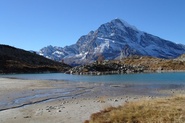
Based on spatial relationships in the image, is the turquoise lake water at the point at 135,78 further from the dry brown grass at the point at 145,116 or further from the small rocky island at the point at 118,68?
the dry brown grass at the point at 145,116

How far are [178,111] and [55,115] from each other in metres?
10.00

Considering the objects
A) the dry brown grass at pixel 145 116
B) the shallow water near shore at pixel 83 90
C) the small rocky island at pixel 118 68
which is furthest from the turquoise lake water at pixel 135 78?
the dry brown grass at pixel 145 116

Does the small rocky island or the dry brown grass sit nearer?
the dry brown grass

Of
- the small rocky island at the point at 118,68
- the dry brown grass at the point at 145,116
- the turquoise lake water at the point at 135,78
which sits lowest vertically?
the dry brown grass at the point at 145,116

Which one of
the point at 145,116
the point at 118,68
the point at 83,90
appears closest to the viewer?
the point at 145,116

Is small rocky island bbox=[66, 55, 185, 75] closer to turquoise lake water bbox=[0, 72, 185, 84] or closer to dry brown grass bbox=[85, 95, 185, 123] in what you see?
turquoise lake water bbox=[0, 72, 185, 84]

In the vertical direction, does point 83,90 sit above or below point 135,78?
below


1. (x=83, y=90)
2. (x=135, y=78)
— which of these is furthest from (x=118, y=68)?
(x=83, y=90)

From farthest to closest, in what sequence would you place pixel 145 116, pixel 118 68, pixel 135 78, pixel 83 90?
1. pixel 118 68
2. pixel 135 78
3. pixel 83 90
4. pixel 145 116

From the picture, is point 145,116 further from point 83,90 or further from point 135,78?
point 135,78

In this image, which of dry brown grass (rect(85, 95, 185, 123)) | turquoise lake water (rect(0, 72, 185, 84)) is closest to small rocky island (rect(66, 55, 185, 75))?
turquoise lake water (rect(0, 72, 185, 84))

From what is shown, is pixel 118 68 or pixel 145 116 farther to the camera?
pixel 118 68

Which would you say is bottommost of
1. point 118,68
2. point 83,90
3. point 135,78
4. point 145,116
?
point 145,116

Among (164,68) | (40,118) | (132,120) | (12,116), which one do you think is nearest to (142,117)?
(132,120)
